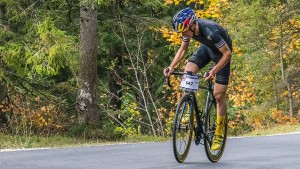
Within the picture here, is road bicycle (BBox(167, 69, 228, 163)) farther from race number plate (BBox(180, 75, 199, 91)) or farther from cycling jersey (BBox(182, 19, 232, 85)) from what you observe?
cycling jersey (BBox(182, 19, 232, 85))

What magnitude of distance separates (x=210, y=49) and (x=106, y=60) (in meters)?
18.8

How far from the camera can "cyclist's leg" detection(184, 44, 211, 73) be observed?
777 centimetres

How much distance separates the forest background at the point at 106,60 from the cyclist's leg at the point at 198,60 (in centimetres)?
681

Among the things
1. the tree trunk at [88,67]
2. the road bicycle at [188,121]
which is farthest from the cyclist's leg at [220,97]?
the tree trunk at [88,67]

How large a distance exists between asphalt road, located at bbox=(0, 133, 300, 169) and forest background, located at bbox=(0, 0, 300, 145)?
4937mm

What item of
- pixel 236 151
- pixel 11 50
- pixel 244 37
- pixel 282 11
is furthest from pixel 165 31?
pixel 236 151

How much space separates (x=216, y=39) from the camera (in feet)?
24.3

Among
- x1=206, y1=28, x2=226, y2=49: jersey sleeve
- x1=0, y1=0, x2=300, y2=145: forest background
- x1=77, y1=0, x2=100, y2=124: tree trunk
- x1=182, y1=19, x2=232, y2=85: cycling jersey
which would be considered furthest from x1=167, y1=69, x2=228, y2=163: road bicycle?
x1=77, y1=0, x2=100, y2=124: tree trunk

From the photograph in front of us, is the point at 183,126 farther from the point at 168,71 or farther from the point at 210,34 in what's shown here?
the point at 210,34

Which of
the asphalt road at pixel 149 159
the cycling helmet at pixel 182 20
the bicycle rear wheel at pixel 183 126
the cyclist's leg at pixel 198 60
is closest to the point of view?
the cycling helmet at pixel 182 20

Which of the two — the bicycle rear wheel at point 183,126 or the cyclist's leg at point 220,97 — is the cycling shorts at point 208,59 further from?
the bicycle rear wheel at point 183,126

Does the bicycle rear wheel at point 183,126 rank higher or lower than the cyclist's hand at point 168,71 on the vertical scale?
lower

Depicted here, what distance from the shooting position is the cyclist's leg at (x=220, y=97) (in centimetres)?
786

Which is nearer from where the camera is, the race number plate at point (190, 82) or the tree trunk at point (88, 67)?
the race number plate at point (190, 82)
